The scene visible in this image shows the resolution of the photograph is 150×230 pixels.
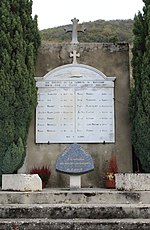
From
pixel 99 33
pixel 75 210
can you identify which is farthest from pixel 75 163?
pixel 99 33

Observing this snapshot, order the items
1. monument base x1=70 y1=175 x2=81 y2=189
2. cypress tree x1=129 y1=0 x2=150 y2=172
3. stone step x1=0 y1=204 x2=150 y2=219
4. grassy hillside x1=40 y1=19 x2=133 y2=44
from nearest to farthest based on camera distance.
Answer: stone step x1=0 y1=204 x2=150 y2=219 < monument base x1=70 y1=175 x2=81 y2=189 < cypress tree x1=129 y1=0 x2=150 y2=172 < grassy hillside x1=40 y1=19 x2=133 y2=44

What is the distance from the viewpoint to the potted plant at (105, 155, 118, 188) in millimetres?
9125

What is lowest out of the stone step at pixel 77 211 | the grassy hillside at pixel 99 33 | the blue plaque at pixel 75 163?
the stone step at pixel 77 211

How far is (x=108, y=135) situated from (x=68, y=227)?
4.43 m

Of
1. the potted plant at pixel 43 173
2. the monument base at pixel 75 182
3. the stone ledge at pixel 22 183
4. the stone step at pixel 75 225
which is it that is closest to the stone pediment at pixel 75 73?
the potted plant at pixel 43 173

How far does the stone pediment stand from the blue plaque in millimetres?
2281

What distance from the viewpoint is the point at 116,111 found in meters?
9.96

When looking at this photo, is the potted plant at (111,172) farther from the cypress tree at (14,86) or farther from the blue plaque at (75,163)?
the cypress tree at (14,86)

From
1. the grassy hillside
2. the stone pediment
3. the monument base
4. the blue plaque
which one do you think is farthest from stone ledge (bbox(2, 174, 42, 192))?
the grassy hillside

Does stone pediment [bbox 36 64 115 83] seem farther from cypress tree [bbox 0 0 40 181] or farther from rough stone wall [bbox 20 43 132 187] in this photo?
cypress tree [bbox 0 0 40 181]

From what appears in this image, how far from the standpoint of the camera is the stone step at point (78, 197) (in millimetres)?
6621

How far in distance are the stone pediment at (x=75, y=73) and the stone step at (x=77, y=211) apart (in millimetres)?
4539

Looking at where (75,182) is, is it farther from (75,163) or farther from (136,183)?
(136,183)

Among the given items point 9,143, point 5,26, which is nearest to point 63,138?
point 9,143
